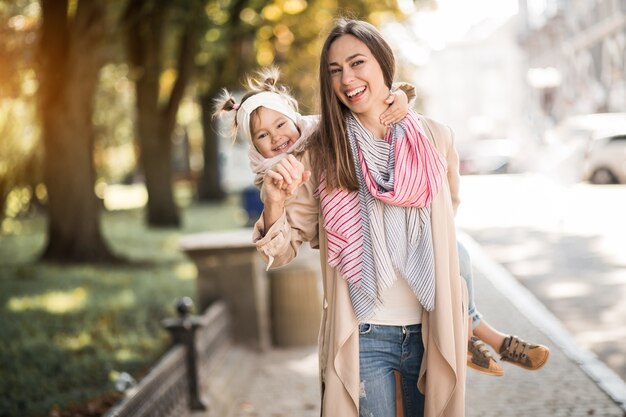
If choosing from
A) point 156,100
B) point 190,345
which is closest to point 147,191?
point 156,100

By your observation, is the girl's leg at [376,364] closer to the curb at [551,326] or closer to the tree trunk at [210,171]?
the curb at [551,326]

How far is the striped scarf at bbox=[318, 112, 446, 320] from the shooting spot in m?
3.20

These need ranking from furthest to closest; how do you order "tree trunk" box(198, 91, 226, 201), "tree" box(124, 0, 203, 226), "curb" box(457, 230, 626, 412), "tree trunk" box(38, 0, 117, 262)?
1. "tree trunk" box(198, 91, 226, 201)
2. "tree" box(124, 0, 203, 226)
3. "tree trunk" box(38, 0, 117, 262)
4. "curb" box(457, 230, 626, 412)

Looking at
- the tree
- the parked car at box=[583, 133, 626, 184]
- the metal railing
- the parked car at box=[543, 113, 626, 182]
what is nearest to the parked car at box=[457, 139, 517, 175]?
the parked car at box=[543, 113, 626, 182]

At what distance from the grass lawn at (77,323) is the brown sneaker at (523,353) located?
3771mm

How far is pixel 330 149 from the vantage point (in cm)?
330

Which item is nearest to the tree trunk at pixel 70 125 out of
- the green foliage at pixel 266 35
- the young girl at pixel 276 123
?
the green foliage at pixel 266 35

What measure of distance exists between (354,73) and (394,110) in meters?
0.21

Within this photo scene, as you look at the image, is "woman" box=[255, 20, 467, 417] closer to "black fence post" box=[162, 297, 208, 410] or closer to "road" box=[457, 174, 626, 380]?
"black fence post" box=[162, 297, 208, 410]

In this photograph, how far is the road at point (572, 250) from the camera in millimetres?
9125

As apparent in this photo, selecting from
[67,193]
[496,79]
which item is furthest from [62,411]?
[496,79]

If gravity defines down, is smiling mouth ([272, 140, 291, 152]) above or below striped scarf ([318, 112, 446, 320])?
above

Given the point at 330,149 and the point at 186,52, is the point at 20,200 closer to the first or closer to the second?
the point at 186,52

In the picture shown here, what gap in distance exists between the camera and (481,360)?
3705 millimetres
